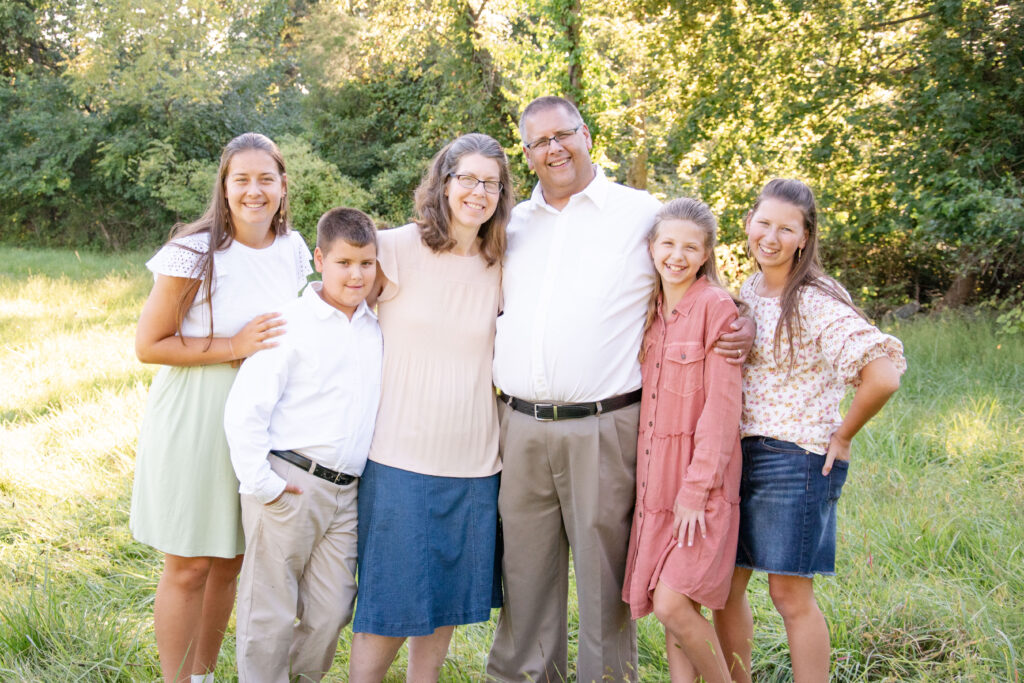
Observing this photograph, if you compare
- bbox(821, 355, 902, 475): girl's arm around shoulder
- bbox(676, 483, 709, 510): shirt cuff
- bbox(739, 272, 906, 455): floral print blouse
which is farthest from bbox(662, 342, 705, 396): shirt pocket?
bbox(821, 355, 902, 475): girl's arm around shoulder

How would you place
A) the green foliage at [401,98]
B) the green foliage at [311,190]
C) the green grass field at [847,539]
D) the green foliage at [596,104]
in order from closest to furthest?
the green grass field at [847,539], the green foliage at [596,104], the green foliage at [401,98], the green foliage at [311,190]

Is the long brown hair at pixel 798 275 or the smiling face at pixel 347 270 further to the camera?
the smiling face at pixel 347 270

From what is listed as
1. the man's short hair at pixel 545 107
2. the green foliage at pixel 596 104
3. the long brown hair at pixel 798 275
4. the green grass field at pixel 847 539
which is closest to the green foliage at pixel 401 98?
the green foliage at pixel 596 104

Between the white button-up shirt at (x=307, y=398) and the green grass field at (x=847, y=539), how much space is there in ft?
3.48

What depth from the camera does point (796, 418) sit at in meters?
2.65

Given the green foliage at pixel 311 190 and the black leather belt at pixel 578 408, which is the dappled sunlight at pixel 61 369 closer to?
the black leather belt at pixel 578 408

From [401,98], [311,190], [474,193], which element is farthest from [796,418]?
[401,98]

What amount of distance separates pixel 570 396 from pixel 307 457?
0.92 metres

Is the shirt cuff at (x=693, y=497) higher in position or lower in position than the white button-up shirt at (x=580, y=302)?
lower

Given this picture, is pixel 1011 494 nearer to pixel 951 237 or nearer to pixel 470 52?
pixel 951 237

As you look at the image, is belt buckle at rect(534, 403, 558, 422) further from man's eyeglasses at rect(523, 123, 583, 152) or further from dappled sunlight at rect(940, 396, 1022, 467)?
dappled sunlight at rect(940, 396, 1022, 467)

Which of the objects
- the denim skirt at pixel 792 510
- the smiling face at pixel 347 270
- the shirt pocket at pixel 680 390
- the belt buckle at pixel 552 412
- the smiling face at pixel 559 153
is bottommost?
the denim skirt at pixel 792 510

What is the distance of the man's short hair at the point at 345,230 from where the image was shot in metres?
2.77

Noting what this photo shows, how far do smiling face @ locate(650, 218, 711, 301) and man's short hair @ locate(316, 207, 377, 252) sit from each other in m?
0.98
